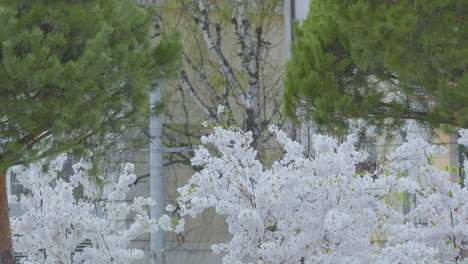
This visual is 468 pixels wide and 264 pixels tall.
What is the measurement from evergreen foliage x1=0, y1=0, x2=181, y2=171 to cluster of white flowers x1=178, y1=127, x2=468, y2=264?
102 centimetres

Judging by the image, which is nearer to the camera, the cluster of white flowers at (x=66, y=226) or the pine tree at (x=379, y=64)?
the pine tree at (x=379, y=64)

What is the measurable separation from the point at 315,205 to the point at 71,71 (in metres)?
2.53

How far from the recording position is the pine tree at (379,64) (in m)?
4.52

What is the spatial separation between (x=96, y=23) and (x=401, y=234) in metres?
3.39

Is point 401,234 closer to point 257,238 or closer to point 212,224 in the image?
point 257,238

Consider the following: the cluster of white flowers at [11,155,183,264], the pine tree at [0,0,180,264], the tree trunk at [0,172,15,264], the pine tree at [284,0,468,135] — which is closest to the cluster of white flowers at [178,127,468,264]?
the pine tree at [284,0,468,135]

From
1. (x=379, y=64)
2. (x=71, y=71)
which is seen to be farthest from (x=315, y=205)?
(x=71, y=71)

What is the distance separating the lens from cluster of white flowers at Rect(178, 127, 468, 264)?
5727 millimetres

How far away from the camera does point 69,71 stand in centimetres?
431

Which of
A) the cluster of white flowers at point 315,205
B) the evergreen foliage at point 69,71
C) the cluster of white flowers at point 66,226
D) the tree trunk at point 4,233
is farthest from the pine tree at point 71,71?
the cluster of white flowers at point 66,226

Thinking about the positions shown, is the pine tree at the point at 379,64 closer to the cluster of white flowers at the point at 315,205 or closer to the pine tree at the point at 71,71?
the cluster of white flowers at the point at 315,205

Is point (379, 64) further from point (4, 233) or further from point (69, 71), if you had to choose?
point (4, 233)

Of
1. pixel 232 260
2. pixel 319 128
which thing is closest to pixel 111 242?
pixel 232 260

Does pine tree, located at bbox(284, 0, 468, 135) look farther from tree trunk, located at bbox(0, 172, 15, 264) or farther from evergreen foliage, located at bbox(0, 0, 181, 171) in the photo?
tree trunk, located at bbox(0, 172, 15, 264)
